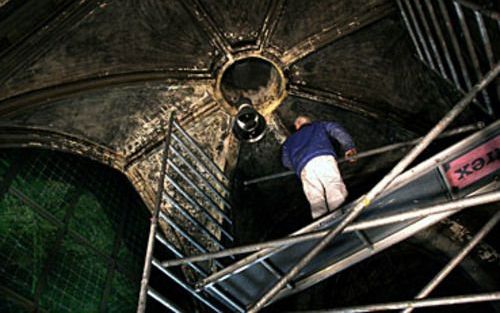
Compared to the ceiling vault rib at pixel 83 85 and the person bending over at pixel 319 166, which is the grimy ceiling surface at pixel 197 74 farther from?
the person bending over at pixel 319 166

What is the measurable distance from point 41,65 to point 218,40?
6.70 feet

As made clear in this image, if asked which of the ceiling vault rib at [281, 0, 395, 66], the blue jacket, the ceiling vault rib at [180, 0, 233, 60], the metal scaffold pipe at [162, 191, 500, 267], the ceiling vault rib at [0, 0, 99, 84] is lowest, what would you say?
the metal scaffold pipe at [162, 191, 500, 267]

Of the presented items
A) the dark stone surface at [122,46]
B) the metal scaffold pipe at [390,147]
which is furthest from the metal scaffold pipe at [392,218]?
the dark stone surface at [122,46]

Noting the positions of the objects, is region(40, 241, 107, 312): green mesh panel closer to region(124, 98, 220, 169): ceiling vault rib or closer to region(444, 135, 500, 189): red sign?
region(124, 98, 220, 169): ceiling vault rib

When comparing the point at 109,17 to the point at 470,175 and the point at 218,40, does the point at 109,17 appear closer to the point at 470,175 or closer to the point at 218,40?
the point at 218,40

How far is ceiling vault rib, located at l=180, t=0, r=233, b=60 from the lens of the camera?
4.93m

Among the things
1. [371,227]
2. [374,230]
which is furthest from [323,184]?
[371,227]

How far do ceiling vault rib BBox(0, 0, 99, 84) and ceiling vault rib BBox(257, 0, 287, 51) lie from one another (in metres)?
1.98

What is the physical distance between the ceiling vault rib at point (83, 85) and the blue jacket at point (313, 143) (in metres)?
1.63

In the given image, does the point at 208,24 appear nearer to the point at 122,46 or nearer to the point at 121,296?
the point at 122,46

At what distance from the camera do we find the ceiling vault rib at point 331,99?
5809 mm

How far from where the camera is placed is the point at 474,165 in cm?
337

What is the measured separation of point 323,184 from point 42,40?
3.19m

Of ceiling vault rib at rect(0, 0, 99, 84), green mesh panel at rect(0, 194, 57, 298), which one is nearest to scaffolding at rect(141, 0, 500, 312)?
green mesh panel at rect(0, 194, 57, 298)
